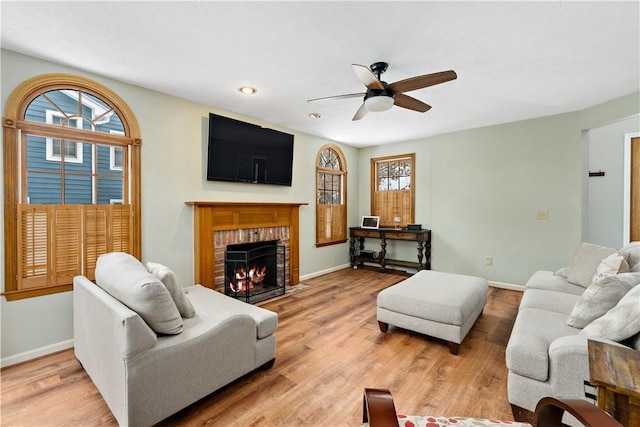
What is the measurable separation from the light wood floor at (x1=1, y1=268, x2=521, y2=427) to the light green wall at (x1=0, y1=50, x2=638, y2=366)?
743mm

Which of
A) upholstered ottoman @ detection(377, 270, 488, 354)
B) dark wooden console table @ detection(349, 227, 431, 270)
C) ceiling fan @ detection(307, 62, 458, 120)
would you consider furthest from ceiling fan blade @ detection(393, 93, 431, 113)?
dark wooden console table @ detection(349, 227, 431, 270)

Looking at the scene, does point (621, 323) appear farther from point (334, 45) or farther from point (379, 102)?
point (334, 45)

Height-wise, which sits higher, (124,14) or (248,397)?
(124,14)

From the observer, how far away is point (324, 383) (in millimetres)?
1999

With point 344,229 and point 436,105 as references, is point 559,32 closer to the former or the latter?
point 436,105

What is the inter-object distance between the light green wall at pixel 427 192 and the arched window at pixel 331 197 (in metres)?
0.18

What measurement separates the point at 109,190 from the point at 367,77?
8.59 feet

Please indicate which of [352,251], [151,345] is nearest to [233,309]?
[151,345]

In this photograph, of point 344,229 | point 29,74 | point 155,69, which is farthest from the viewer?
point 344,229

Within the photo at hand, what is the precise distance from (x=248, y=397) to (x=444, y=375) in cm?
142

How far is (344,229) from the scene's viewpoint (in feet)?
18.4

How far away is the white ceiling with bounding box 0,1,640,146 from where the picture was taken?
176 cm

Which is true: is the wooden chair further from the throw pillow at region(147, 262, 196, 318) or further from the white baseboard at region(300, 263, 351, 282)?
the white baseboard at region(300, 263, 351, 282)

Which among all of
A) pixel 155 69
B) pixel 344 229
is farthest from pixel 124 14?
pixel 344 229
